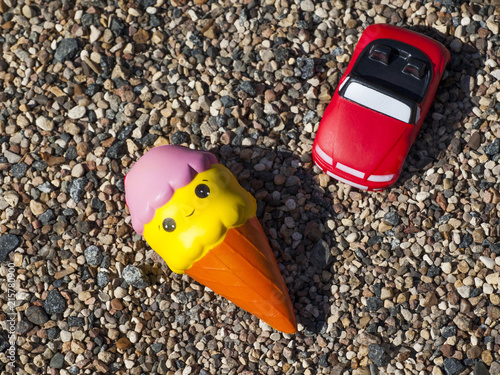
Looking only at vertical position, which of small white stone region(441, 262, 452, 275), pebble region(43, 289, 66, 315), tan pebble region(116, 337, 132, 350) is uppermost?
small white stone region(441, 262, 452, 275)

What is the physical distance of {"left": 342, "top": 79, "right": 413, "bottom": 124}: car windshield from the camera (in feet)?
12.8

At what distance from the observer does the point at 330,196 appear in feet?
13.9

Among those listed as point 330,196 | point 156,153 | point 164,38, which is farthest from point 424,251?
point 164,38

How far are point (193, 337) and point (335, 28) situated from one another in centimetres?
270

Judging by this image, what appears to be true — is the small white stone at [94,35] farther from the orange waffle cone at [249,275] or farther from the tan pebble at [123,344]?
the tan pebble at [123,344]

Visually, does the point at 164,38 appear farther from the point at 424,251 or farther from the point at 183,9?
the point at 424,251

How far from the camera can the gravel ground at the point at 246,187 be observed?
3990mm

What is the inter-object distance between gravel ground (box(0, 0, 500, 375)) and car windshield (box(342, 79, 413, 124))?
1.43 ft

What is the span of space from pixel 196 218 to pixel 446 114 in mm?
2169

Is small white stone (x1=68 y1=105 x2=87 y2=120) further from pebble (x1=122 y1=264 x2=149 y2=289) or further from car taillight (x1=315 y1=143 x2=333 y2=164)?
car taillight (x1=315 y1=143 x2=333 y2=164)

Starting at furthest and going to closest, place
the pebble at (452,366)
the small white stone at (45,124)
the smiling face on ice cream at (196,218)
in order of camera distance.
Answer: the small white stone at (45,124) → the pebble at (452,366) → the smiling face on ice cream at (196,218)

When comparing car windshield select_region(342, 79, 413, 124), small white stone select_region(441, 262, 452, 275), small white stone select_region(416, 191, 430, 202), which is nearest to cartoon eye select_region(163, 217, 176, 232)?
car windshield select_region(342, 79, 413, 124)

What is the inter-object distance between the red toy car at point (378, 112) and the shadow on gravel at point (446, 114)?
0.25 meters

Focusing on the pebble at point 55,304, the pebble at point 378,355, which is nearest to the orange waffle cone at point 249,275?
the pebble at point 378,355
